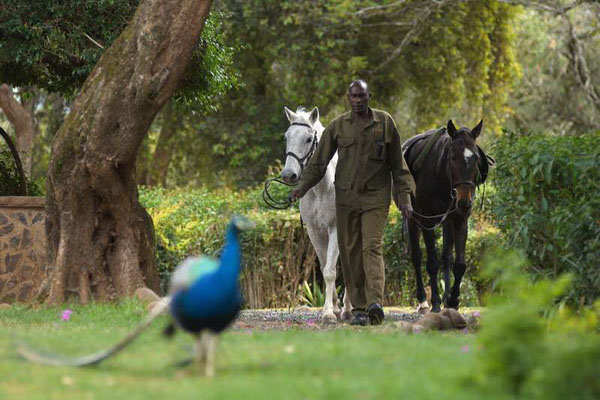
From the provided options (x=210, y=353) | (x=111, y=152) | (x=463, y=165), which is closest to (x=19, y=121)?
(x=111, y=152)

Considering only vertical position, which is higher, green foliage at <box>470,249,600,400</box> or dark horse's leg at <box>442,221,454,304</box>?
dark horse's leg at <box>442,221,454,304</box>

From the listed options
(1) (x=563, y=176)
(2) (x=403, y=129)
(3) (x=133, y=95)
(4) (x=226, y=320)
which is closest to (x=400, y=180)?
(1) (x=563, y=176)

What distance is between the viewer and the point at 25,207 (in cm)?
1472

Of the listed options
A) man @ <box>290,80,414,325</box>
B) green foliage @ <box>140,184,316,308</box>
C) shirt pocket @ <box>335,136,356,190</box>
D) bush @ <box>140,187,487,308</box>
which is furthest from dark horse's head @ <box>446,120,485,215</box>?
green foliage @ <box>140,184,316,308</box>

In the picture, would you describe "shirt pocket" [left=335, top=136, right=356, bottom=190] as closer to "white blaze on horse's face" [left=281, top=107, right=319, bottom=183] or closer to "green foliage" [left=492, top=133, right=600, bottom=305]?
"white blaze on horse's face" [left=281, top=107, right=319, bottom=183]

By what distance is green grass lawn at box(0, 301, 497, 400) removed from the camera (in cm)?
555

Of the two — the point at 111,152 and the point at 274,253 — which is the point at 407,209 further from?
the point at 274,253

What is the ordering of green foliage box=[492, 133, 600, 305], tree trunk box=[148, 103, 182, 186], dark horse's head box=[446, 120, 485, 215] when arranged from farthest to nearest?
tree trunk box=[148, 103, 182, 186] < dark horse's head box=[446, 120, 485, 215] < green foliage box=[492, 133, 600, 305]

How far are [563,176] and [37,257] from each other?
8.04 metres

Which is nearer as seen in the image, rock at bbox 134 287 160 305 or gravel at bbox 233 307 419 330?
gravel at bbox 233 307 419 330

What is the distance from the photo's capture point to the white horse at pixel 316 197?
11984 millimetres

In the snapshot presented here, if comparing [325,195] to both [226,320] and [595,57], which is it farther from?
[595,57]

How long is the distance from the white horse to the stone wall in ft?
14.1

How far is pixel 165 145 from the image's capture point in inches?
1266
